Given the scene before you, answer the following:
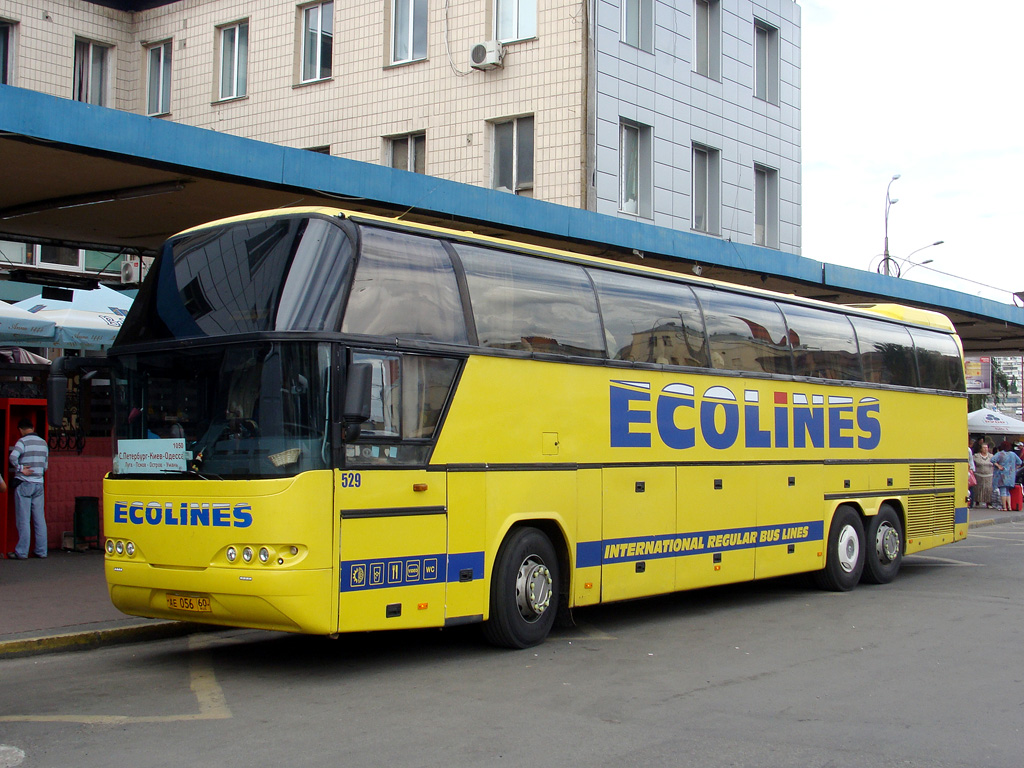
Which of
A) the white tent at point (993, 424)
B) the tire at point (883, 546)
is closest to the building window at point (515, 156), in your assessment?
the tire at point (883, 546)

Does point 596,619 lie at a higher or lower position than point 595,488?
lower

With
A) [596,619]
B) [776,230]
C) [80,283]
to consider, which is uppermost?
[776,230]

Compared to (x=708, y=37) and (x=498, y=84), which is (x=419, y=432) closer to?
(x=498, y=84)

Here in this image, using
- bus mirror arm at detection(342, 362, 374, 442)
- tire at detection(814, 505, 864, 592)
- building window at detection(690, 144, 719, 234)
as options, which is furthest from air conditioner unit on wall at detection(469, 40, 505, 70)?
bus mirror arm at detection(342, 362, 374, 442)

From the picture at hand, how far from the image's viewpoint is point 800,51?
31312 millimetres

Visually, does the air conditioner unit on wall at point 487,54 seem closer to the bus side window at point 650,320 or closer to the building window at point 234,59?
the building window at point 234,59

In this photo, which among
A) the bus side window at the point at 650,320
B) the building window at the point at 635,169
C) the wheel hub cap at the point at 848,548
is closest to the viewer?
the bus side window at the point at 650,320

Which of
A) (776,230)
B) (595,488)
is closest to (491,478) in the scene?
(595,488)

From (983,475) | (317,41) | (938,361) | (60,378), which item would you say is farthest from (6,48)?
(983,475)

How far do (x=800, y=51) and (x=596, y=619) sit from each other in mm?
23922

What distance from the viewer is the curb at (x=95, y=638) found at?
9.31 meters

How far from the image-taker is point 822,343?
1422cm

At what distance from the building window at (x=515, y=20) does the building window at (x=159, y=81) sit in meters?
10.7

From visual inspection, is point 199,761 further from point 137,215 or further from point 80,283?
point 80,283
